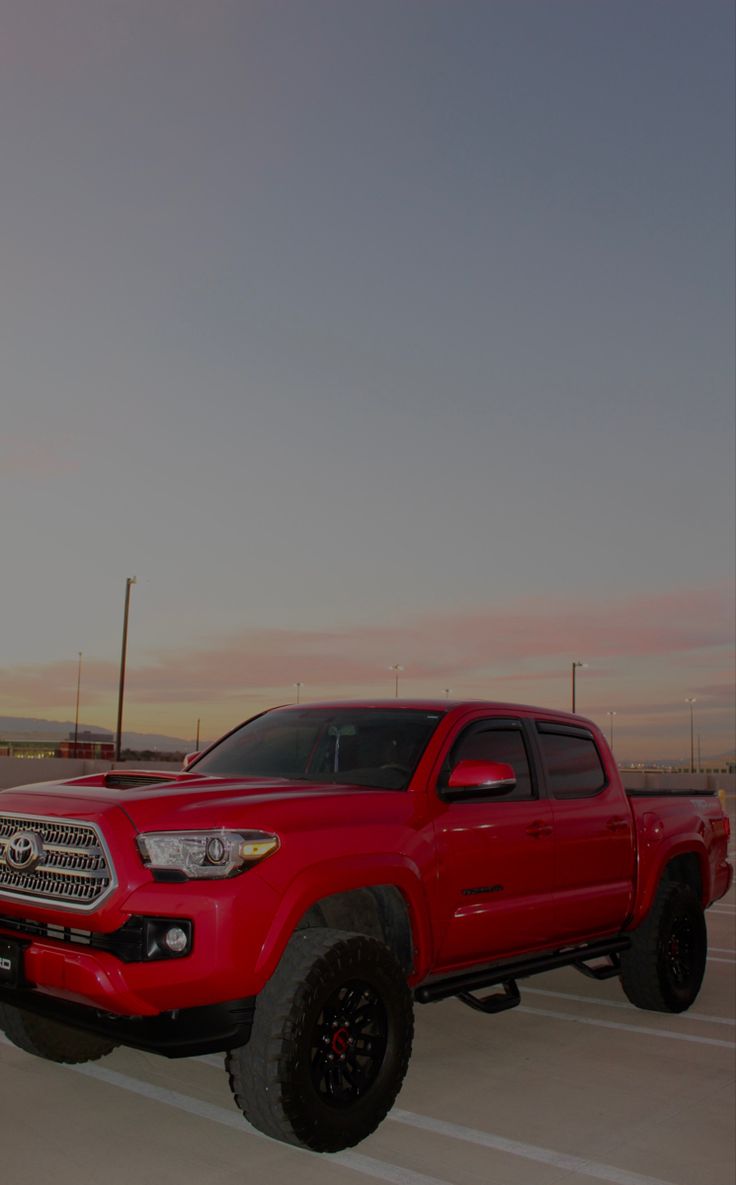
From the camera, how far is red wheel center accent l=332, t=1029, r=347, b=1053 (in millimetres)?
4789

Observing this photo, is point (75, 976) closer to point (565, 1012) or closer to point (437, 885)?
point (437, 885)

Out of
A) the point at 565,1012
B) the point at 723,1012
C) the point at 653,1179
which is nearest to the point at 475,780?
the point at 653,1179

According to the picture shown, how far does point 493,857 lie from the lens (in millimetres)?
5965

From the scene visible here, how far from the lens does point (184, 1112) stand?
5.15 m

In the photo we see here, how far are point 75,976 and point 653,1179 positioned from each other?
8.09ft

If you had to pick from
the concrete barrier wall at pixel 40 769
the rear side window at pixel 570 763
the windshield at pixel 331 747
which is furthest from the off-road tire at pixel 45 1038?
the concrete barrier wall at pixel 40 769

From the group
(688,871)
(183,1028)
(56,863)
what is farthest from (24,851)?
(688,871)

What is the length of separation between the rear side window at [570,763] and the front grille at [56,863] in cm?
311

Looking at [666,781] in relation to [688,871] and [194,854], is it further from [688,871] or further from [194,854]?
[194,854]

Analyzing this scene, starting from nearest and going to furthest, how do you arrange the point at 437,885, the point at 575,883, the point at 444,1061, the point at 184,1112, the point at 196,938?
the point at 196,938 < the point at 184,1112 < the point at 437,885 < the point at 444,1061 < the point at 575,883

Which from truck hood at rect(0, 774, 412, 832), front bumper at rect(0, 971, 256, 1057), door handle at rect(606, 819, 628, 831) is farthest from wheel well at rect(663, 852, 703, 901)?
front bumper at rect(0, 971, 256, 1057)

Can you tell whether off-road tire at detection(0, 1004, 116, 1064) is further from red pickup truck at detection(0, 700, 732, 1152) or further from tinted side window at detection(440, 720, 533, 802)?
tinted side window at detection(440, 720, 533, 802)

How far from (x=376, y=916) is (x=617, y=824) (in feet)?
7.97

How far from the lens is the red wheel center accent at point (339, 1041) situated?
4789 millimetres
